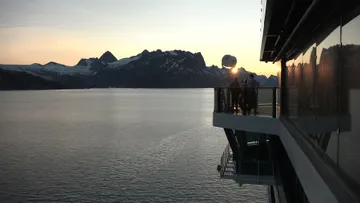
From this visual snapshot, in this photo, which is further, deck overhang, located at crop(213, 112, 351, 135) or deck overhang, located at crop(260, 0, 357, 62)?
deck overhang, located at crop(213, 112, 351, 135)

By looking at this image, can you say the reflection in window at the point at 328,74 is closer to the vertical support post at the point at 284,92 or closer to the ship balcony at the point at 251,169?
the vertical support post at the point at 284,92

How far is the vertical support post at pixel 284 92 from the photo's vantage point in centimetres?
1295

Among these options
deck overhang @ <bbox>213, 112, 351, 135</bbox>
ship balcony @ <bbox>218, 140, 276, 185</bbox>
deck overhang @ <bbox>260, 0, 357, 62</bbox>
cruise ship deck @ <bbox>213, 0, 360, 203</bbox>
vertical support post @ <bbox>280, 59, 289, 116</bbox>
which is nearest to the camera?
cruise ship deck @ <bbox>213, 0, 360, 203</bbox>

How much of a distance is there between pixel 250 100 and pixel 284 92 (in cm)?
128

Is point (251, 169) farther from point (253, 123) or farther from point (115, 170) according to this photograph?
point (115, 170)

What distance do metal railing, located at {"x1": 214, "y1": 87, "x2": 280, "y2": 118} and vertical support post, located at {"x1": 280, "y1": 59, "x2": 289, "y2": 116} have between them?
1.00ft

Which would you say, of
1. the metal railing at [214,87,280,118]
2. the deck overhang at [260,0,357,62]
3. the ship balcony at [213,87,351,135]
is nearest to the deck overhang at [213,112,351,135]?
the ship balcony at [213,87,351,135]

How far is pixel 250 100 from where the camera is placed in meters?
13.9

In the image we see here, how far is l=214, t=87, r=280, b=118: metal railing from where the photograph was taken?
13.6 metres

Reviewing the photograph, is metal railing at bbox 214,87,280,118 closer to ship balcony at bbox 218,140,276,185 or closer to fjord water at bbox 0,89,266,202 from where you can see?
ship balcony at bbox 218,140,276,185

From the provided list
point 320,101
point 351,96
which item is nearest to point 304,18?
point 320,101

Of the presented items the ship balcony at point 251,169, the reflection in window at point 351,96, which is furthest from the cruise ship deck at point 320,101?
the ship balcony at point 251,169

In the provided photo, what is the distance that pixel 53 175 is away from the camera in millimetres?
39469

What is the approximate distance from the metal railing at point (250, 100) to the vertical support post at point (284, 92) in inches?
12.0
